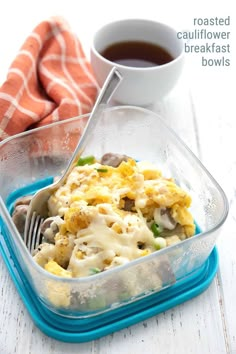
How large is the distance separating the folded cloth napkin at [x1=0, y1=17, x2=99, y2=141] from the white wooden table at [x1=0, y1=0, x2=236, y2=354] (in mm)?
140

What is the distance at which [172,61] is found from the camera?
1.69 meters

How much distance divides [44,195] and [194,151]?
1.64 ft

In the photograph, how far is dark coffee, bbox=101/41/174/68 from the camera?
1757 mm

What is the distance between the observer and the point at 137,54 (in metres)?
1.78

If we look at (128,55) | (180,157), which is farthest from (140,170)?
(128,55)

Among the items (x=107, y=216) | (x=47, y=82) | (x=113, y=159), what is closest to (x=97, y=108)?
(x=113, y=159)

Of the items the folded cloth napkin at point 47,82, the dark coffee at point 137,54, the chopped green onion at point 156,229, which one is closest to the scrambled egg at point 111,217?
the chopped green onion at point 156,229

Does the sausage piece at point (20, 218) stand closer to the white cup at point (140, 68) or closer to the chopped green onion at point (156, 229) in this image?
the chopped green onion at point (156, 229)

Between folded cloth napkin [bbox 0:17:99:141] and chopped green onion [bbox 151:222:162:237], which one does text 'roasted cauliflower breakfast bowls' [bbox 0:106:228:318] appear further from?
folded cloth napkin [bbox 0:17:99:141]

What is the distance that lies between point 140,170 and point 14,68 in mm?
528

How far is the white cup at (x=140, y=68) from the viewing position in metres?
1.67

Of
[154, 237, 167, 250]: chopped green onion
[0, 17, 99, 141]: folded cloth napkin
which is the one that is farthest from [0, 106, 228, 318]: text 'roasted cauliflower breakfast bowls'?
[0, 17, 99, 141]: folded cloth napkin

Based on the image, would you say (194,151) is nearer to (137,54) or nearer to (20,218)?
(137,54)

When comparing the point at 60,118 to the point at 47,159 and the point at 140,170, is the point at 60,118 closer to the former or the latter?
the point at 47,159
